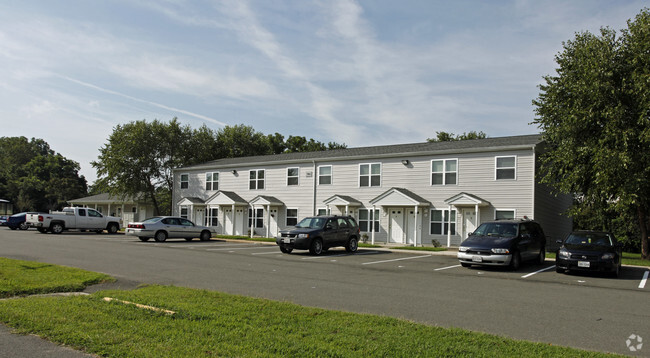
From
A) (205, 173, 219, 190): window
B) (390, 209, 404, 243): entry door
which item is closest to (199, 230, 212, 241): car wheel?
(205, 173, 219, 190): window

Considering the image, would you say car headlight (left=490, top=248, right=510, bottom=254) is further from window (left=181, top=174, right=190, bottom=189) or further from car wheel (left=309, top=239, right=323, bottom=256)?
window (left=181, top=174, right=190, bottom=189)

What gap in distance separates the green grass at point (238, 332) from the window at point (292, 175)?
2393 centimetres

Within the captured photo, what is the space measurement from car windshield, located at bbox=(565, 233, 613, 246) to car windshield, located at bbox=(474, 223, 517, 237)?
1.66 meters

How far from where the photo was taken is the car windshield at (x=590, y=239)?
14758 millimetres

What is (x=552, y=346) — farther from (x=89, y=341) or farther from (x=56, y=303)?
(x=56, y=303)

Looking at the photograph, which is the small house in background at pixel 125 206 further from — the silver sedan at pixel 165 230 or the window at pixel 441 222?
the window at pixel 441 222

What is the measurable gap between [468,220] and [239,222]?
16.6 m

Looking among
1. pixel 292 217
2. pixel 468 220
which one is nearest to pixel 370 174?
pixel 292 217

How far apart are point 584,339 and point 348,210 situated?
22197 millimetres

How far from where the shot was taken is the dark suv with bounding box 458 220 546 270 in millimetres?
14430

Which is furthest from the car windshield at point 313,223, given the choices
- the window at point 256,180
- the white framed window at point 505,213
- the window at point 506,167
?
the window at point 256,180

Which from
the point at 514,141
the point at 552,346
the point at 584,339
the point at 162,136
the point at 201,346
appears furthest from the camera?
the point at 162,136

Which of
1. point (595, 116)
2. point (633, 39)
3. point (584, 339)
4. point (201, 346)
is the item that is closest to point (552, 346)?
point (584, 339)

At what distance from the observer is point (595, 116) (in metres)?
19.8
